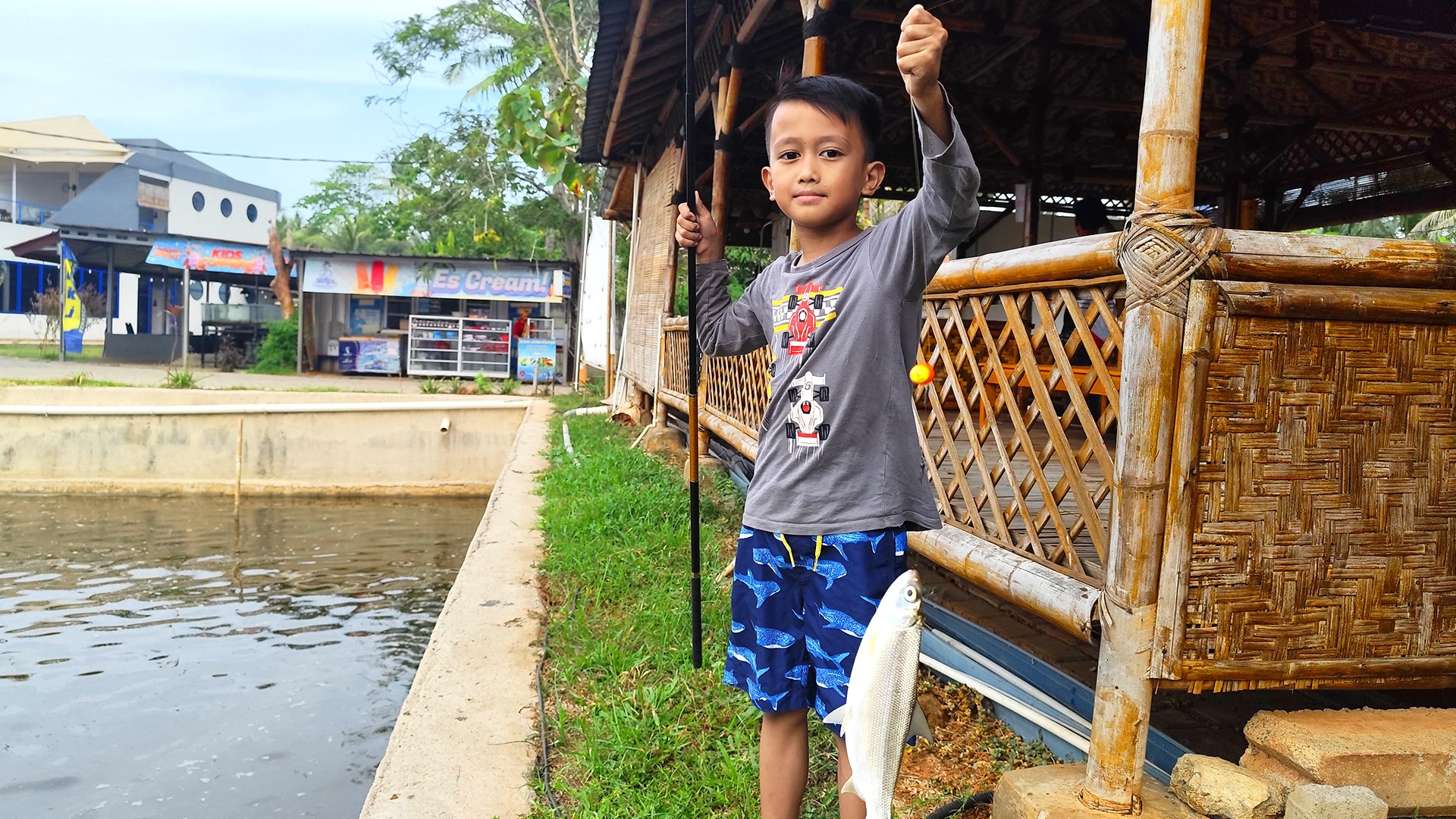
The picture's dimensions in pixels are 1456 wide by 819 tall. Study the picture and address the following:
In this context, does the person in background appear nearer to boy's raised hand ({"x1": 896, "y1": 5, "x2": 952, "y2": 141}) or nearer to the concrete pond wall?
the concrete pond wall

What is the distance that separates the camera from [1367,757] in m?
2.03

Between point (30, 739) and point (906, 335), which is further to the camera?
point (30, 739)

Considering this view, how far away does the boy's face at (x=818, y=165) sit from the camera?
1.95 meters

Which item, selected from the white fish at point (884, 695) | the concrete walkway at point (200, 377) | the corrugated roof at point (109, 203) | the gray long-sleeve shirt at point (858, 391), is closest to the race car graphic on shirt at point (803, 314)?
the gray long-sleeve shirt at point (858, 391)

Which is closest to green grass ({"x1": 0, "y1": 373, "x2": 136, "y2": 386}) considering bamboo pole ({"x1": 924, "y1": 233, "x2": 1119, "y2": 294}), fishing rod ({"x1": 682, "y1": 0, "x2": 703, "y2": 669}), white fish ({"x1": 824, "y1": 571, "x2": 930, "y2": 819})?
fishing rod ({"x1": 682, "y1": 0, "x2": 703, "y2": 669})

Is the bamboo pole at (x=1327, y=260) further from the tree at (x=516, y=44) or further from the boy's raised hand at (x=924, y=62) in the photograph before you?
the tree at (x=516, y=44)

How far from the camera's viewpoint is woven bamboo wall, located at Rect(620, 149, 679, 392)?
9.12m

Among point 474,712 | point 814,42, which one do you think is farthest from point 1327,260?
point 474,712

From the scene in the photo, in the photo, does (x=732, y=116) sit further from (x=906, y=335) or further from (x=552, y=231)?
(x=552, y=231)

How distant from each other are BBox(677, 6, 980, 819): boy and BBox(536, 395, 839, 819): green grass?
87cm

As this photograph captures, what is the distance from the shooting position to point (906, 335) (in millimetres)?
2008

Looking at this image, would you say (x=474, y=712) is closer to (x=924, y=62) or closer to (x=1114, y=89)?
(x=924, y=62)

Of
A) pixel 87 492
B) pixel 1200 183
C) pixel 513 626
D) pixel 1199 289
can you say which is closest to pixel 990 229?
pixel 1200 183

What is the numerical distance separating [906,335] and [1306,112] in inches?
295
